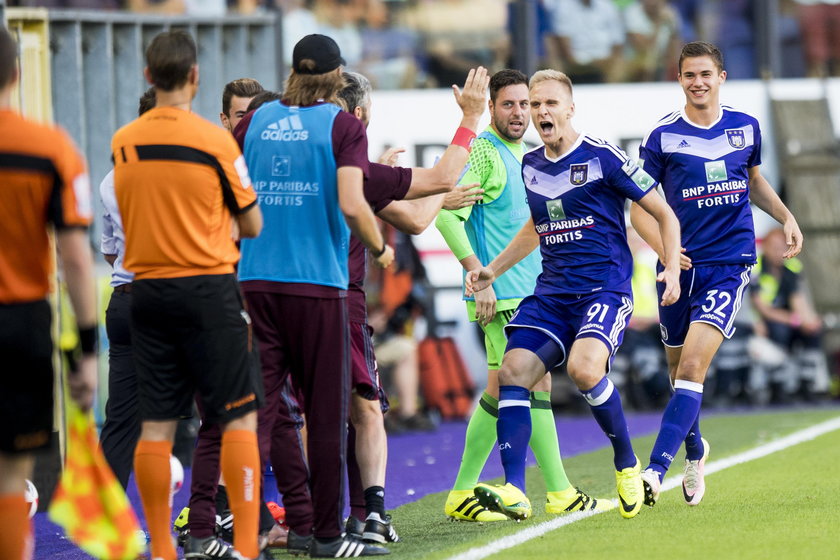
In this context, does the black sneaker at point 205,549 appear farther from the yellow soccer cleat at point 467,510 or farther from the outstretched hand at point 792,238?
the outstretched hand at point 792,238

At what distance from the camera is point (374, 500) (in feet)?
23.2

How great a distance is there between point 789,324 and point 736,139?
8.57 meters

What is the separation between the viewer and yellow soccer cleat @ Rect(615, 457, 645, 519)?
741 centimetres

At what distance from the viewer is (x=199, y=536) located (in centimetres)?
631

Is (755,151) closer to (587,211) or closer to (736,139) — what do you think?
(736,139)

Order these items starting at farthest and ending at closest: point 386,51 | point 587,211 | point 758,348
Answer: point 386,51 → point 758,348 → point 587,211

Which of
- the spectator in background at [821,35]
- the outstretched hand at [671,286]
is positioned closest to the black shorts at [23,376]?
the outstretched hand at [671,286]

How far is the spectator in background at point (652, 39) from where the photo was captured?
60.1ft

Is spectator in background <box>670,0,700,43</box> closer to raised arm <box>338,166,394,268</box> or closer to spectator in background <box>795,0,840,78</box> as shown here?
spectator in background <box>795,0,840,78</box>

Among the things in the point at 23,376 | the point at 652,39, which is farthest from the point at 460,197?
the point at 652,39

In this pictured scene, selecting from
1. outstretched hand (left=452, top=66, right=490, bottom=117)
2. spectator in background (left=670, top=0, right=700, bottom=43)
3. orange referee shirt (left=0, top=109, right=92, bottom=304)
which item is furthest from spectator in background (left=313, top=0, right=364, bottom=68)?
orange referee shirt (left=0, top=109, right=92, bottom=304)

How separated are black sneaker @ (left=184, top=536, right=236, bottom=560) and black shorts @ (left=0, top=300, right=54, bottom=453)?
1289mm

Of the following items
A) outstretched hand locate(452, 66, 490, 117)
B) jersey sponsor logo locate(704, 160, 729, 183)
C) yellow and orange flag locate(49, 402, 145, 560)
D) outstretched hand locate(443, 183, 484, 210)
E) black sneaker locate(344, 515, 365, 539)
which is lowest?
black sneaker locate(344, 515, 365, 539)

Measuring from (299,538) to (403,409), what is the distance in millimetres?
8146
